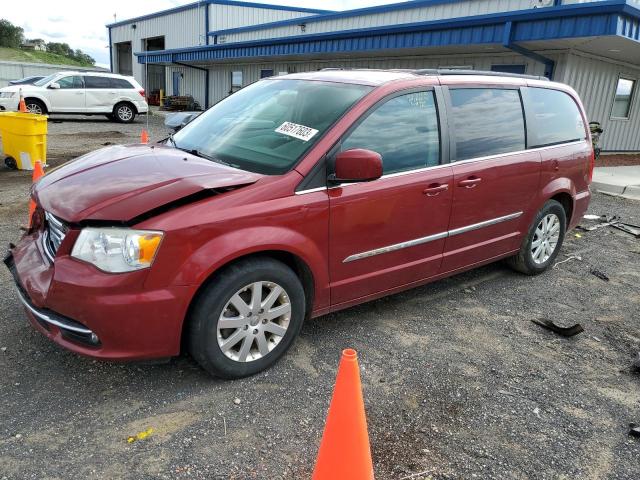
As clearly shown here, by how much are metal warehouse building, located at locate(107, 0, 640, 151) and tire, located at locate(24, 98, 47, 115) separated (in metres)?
7.28

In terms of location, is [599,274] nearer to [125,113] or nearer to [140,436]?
[140,436]

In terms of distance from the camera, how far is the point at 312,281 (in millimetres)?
3240

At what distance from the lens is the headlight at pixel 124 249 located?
102 inches

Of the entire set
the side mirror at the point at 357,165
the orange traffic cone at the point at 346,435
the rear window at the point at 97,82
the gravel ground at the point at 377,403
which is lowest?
the gravel ground at the point at 377,403

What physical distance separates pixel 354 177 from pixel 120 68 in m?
42.3

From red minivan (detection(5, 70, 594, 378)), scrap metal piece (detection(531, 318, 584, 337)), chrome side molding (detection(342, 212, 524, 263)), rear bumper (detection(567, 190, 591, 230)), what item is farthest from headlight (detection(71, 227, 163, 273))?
rear bumper (detection(567, 190, 591, 230))

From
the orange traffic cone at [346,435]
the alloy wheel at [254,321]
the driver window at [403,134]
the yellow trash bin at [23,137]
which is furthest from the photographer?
the yellow trash bin at [23,137]

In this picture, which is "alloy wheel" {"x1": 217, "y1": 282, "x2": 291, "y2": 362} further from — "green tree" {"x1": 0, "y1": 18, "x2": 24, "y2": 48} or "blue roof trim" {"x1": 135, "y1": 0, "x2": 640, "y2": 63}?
"green tree" {"x1": 0, "y1": 18, "x2": 24, "y2": 48}

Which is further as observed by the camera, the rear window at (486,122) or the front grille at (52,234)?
the rear window at (486,122)

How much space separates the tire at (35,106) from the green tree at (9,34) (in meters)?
56.6

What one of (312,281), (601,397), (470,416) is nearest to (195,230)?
(312,281)

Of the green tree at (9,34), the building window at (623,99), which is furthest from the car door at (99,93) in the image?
the green tree at (9,34)

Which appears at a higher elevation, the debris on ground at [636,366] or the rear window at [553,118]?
the rear window at [553,118]

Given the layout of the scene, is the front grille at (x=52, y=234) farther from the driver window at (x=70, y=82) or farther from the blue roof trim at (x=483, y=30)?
the driver window at (x=70, y=82)
